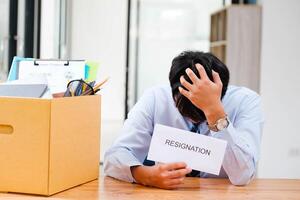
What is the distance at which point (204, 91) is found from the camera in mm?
1369

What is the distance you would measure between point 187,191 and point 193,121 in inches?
10.1

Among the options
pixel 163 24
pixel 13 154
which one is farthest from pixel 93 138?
pixel 163 24

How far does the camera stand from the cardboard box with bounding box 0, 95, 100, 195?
124 cm

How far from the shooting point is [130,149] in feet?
5.53

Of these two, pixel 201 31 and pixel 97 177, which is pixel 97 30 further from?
pixel 97 177

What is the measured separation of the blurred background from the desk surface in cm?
161

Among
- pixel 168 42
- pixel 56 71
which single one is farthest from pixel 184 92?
pixel 168 42

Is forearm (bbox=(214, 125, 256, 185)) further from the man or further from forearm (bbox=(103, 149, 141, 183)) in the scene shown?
forearm (bbox=(103, 149, 141, 183))

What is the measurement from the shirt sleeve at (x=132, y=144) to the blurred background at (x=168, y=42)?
1296mm

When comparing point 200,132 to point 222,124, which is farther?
point 200,132

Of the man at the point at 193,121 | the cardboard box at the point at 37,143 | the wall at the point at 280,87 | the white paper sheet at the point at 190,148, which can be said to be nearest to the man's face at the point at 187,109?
the man at the point at 193,121

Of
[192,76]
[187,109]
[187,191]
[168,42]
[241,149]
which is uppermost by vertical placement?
[168,42]

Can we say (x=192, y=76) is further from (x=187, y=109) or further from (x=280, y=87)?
(x=280, y=87)

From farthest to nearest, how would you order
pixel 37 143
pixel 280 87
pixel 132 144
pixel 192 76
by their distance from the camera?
pixel 280 87
pixel 132 144
pixel 192 76
pixel 37 143
